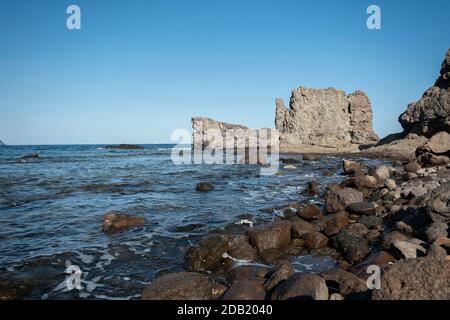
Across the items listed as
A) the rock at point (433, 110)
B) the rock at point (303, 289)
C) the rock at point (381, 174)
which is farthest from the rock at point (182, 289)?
the rock at point (433, 110)

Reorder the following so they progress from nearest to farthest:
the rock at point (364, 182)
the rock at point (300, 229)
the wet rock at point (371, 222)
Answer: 1. the rock at point (300, 229)
2. the wet rock at point (371, 222)
3. the rock at point (364, 182)

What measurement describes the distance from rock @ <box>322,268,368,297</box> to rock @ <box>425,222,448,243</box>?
2569 mm

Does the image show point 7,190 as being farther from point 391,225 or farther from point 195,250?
point 391,225

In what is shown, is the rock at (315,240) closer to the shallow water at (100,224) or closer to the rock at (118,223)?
the shallow water at (100,224)

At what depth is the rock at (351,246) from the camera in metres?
6.28

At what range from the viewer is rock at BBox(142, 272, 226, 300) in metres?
4.57

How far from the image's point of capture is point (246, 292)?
4488 mm

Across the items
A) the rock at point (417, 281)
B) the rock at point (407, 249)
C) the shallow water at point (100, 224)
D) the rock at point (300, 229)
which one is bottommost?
the shallow water at point (100, 224)

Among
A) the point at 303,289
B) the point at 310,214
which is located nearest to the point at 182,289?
the point at 303,289

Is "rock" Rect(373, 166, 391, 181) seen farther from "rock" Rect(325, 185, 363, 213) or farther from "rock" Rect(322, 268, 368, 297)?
"rock" Rect(322, 268, 368, 297)

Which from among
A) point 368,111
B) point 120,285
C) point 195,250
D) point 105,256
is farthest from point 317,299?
point 368,111

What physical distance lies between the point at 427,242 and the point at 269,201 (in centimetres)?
689

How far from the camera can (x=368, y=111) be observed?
6681 cm

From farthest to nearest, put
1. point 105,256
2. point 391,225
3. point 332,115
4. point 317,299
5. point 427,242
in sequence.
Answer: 1. point 332,115
2. point 391,225
3. point 105,256
4. point 427,242
5. point 317,299
